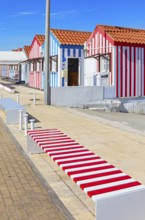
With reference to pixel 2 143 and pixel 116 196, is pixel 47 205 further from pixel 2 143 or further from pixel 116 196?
pixel 2 143

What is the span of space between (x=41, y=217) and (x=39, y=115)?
9616 mm

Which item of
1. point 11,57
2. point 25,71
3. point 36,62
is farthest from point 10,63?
point 36,62

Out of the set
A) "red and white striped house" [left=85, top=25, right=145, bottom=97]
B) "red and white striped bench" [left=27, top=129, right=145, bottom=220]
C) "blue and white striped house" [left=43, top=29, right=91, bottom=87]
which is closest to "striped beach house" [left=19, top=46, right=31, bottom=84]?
"blue and white striped house" [left=43, top=29, right=91, bottom=87]

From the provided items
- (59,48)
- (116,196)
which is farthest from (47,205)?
(59,48)

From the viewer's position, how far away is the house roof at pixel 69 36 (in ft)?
75.4

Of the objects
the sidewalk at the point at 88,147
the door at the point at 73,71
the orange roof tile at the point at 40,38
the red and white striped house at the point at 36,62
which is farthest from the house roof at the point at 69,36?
the sidewalk at the point at 88,147

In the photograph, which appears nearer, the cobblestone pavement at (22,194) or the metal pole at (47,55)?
the cobblestone pavement at (22,194)

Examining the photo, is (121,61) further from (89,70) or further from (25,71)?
(25,71)

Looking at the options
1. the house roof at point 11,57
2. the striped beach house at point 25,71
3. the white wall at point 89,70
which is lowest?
the white wall at point 89,70

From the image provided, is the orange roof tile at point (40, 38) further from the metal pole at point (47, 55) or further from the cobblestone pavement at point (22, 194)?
the cobblestone pavement at point (22, 194)

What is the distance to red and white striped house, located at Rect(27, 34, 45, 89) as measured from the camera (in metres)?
28.1

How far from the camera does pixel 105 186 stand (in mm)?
3938

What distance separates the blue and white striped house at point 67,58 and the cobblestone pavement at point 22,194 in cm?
1593

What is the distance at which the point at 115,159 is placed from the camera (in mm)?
7016
